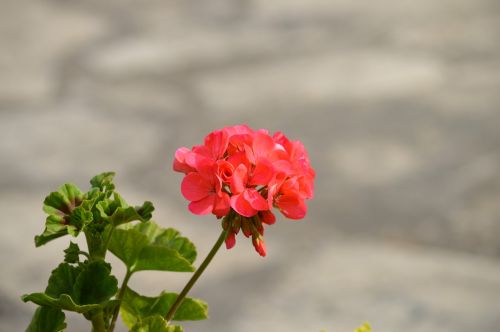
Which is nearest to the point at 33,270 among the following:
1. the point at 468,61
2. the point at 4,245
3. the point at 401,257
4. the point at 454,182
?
the point at 4,245

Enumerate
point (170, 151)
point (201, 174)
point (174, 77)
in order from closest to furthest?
point (201, 174), point (170, 151), point (174, 77)

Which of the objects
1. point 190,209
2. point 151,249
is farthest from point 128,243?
point 190,209

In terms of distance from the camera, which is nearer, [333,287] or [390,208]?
[333,287]

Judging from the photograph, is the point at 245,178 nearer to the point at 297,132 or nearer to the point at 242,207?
the point at 242,207

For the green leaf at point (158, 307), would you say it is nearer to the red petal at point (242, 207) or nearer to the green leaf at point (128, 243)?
the green leaf at point (128, 243)

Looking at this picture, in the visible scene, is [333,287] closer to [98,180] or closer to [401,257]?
[401,257]

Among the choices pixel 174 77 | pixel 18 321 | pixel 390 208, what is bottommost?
pixel 18 321

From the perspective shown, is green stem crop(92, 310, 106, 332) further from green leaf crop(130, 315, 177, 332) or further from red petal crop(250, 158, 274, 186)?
red petal crop(250, 158, 274, 186)
